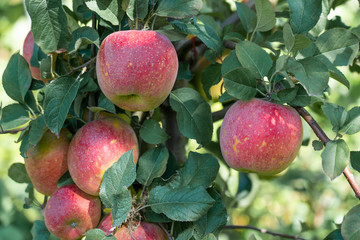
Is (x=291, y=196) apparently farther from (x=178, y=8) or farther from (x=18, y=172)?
(x=178, y=8)

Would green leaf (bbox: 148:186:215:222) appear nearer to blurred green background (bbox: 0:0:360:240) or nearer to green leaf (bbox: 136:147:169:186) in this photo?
green leaf (bbox: 136:147:169:186)

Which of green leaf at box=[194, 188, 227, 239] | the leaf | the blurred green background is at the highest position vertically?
the leaf

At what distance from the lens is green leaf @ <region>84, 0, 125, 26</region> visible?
2.73 feet

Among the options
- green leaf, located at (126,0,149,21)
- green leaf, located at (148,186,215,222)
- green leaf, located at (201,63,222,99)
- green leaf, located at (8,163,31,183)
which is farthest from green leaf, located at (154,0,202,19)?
green leaf, located at (8,163,31,183)

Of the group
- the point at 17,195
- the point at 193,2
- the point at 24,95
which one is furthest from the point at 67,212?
the point at 17,195

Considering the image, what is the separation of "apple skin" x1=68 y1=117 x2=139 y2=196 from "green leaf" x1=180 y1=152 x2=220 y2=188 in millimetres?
118

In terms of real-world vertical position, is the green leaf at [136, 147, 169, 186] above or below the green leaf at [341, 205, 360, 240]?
above

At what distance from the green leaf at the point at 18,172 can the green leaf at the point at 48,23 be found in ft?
1.42

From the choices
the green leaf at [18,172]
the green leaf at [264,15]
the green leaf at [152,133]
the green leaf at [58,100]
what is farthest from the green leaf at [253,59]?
the green leaf at [18,172]

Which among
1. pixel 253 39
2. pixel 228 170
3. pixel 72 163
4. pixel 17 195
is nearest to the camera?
pixel 72 163

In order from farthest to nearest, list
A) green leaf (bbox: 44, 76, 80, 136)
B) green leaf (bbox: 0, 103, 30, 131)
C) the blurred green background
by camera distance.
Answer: the blurred green background < green leaf (bbox: 0, 103, 30, 131) < green leaf (bbox: 44, 76, 80, 136)

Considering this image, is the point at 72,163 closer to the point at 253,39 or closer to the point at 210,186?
the point at 210,186

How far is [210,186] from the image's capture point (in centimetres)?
92

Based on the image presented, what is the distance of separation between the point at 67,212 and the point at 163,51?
40 cm
